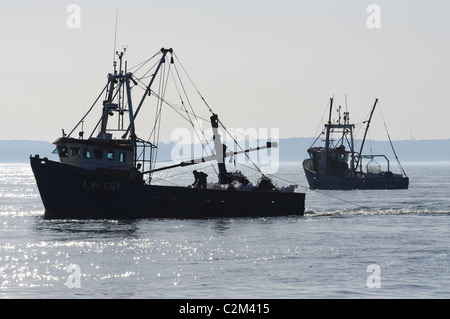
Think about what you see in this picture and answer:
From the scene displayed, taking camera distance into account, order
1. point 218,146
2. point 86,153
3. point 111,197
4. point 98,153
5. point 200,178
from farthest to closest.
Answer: point 218,146 → point 200,178 → point 98,153 → point 86,153 → point 111,197

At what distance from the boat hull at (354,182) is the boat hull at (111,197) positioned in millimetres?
77160

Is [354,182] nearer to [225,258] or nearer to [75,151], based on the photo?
[75,151]

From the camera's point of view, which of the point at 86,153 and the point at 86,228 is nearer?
the point at 86,228

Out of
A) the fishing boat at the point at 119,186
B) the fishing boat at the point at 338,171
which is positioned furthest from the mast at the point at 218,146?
the fishing boat at the point at 338,171

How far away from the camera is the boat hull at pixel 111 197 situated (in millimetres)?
62812

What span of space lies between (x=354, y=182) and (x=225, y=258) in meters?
103

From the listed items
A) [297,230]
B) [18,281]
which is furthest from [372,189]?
[18,281]

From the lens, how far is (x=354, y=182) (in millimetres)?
145375

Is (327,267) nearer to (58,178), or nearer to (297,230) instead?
(297,230)

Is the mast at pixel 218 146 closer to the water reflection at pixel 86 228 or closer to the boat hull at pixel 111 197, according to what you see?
the boat hull at pixel 111 197

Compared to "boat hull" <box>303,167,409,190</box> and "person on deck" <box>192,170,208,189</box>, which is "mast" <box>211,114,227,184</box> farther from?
"boat hull" <box>303,167,409,190</box>

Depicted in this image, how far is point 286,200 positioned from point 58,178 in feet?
Result: 65.6

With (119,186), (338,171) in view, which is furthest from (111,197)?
(338,171)

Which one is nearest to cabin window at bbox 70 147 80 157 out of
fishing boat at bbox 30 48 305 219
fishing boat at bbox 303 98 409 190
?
fishing boat at bbox 30 48 305 219
